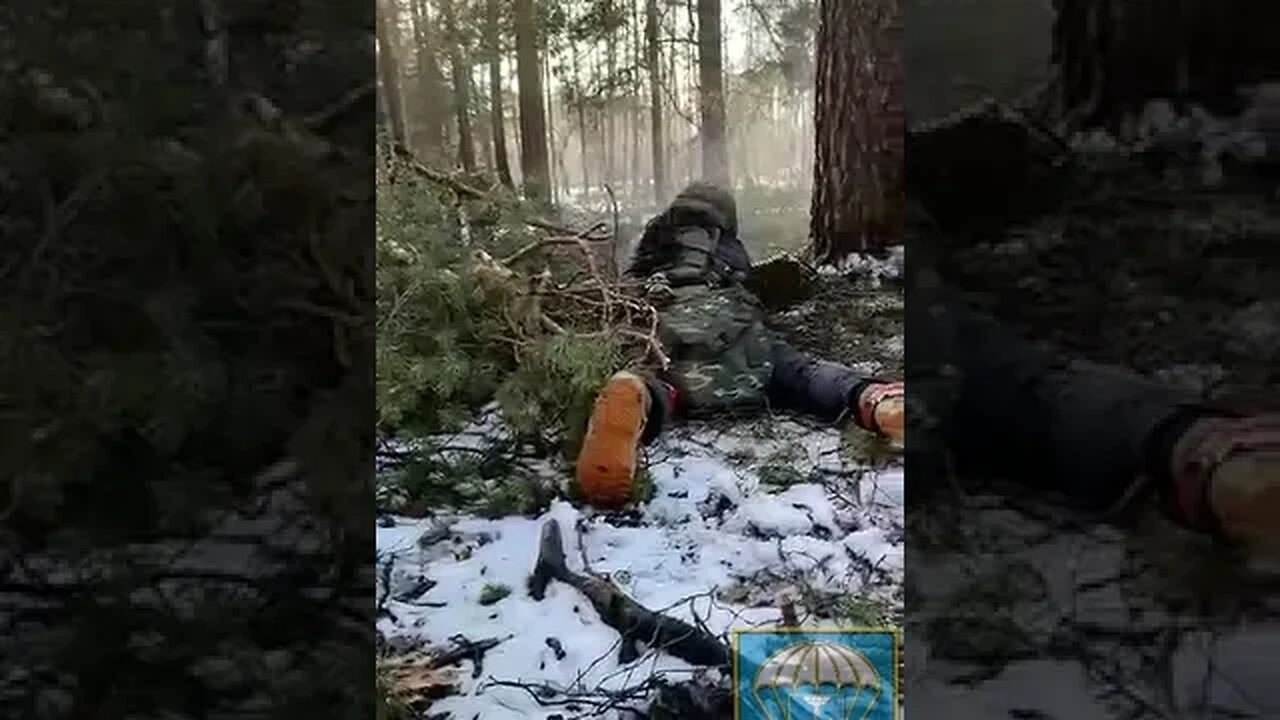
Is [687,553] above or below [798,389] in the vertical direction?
below

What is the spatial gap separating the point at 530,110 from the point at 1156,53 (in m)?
0.56

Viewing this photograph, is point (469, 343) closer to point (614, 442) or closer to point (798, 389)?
point (614, 442)

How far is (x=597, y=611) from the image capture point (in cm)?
108

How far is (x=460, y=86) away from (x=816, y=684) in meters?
0.61

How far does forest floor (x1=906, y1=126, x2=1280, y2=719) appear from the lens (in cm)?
109

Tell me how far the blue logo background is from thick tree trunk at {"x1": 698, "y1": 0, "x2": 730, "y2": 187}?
0.41 meters

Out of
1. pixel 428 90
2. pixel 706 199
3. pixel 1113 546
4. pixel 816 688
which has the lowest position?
pixel 816 688

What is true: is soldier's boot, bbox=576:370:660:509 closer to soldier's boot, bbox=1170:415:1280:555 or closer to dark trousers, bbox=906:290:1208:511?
dark trousers, bbox=906:290:1208:511

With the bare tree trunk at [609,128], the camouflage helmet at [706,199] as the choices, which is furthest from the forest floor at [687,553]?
the bare tree trunk at [609,128]

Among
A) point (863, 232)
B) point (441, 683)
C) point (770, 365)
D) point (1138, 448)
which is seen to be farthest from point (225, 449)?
point (1138, 448)

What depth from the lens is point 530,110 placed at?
3.61ft

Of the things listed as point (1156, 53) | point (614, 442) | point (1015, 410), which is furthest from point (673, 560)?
point (1156, 53)

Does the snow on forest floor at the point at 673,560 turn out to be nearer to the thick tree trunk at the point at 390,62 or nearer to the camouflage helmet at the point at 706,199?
the camouflage helmet at the point at 706,199

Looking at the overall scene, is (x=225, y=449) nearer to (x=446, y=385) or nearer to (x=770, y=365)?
(x=446, y=385)
